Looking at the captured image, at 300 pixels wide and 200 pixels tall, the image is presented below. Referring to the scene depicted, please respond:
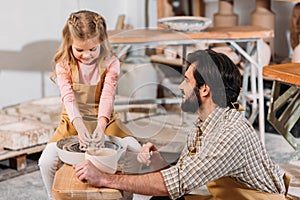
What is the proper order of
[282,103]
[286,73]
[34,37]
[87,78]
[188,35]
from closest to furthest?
1. [87,78]
2. [286,73]
3. [282,103]
4. [188,35]
5. [34,37]

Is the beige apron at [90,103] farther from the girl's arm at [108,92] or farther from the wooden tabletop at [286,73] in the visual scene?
the wooden tabletop at [286,73]

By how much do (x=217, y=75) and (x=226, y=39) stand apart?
4.91 ft

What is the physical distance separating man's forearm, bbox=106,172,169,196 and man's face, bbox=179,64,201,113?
0.79 feet

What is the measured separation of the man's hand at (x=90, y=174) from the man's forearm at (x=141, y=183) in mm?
25

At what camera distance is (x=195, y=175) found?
168 centimetres

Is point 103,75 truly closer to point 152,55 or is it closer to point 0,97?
point 0,97

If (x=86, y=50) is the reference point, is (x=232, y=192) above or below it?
below

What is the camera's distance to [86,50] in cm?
192

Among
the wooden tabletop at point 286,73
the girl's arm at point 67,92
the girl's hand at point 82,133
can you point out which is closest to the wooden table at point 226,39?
the wooden tabletop at point 286,73

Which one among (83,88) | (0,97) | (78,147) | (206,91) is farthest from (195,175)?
(0,97)

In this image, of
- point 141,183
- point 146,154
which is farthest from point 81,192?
point 146,154

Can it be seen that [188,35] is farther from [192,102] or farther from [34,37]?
[192,102]

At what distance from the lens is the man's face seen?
1795 mm

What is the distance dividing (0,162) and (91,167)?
5.44 ft
